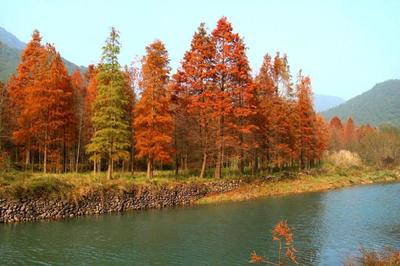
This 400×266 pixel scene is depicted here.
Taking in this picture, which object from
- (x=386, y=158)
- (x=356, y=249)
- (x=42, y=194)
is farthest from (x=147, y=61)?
(x=386, y=158)

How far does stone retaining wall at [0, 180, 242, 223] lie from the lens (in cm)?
3142

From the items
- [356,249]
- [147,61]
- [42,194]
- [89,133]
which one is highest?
[147,61]

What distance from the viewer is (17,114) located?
48719mm

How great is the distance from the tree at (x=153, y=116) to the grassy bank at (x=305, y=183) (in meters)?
6.85

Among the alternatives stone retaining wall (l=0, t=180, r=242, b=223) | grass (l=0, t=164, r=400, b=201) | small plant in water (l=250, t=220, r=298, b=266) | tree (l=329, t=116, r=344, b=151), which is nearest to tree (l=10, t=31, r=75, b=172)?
grass (l=0, t=164, r=400, b=201)

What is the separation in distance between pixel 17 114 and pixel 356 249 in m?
41.3

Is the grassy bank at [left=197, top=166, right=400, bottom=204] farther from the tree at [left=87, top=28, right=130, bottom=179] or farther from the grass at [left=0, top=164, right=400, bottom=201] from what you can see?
the tree at [left=87, top=28, right=130, bottom=179]

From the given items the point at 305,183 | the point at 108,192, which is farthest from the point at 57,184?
the point at 305,183

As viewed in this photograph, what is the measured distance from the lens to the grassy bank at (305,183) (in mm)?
43906

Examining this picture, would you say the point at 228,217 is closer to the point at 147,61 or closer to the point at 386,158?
the point at 147,61

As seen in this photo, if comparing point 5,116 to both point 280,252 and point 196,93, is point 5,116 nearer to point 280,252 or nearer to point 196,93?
point 196,93

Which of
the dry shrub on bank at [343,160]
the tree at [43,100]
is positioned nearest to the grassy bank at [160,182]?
the tree at [43,100]

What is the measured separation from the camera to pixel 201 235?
26.2 metres

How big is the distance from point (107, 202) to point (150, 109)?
10729mm
